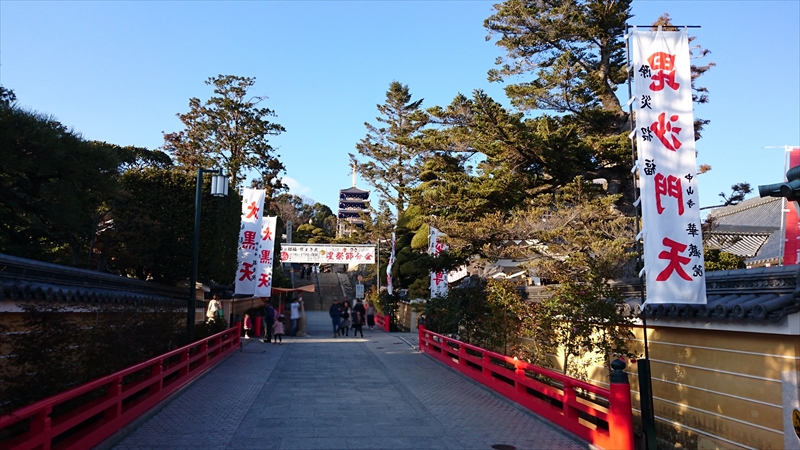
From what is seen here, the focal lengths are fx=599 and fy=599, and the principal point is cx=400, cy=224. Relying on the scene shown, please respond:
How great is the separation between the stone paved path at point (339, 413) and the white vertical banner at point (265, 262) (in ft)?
22.5

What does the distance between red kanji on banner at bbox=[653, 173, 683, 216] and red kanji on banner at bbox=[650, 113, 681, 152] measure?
41 centimetres

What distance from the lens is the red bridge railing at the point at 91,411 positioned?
5.67 meters

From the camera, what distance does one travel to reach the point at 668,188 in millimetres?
7535

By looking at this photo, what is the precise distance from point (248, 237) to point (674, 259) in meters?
16.6

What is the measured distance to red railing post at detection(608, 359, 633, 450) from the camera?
702cm

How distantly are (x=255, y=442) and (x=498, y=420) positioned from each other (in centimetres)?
378

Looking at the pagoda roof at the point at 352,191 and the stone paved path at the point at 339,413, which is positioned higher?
the pagoda roof at the point at 352,191

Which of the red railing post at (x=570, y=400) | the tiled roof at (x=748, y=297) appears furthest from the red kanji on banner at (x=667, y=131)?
the red railing post at (x=570, y=400)

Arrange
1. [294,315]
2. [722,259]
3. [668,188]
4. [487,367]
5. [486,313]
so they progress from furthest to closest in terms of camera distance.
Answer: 1. [294,315]
2. [722,259]
3. [486,313]
4. [487,367]
5. [668,188]

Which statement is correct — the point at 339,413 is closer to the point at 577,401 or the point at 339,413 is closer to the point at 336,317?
the point at 577,401

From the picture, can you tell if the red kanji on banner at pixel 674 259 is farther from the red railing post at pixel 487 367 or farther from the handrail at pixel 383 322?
the handrail at pixel 383 322

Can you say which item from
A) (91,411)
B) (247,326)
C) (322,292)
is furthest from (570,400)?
(322,292)

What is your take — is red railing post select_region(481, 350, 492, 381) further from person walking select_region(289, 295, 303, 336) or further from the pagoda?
the pagoda

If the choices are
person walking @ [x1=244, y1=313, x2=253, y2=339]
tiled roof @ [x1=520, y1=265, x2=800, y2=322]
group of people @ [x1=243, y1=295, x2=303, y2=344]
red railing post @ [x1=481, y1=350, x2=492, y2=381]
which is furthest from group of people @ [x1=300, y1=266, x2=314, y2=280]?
tiled roof @ [x1=520, y1=265, x2=800, y2=322]
